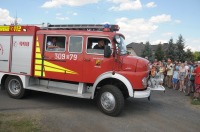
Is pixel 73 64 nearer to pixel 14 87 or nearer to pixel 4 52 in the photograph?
pixel 14 87

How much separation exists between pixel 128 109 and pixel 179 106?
247cm

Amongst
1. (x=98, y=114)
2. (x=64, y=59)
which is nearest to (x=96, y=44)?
(x=64, y=59)

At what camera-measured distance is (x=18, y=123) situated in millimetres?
6547

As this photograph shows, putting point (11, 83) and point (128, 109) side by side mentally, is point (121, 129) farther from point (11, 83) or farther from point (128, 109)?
point (11, 83)

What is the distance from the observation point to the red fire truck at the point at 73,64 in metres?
8.00

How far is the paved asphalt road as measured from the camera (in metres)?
6.92

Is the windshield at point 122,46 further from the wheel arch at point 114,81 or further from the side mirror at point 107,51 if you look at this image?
the wheel arch at point 114,81

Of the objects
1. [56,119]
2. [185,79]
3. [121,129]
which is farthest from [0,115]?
[185,79]

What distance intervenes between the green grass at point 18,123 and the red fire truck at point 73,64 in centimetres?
185

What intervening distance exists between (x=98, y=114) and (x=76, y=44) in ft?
8.13

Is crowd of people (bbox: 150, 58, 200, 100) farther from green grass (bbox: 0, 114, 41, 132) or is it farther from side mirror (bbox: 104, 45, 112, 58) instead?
green grass (bbox: 0, 114, 41, 132)

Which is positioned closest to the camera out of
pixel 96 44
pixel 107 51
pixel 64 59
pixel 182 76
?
pixel 107 51

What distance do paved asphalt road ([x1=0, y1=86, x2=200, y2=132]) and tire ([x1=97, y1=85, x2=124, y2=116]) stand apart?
203 millimetres

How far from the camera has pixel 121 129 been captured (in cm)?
679
